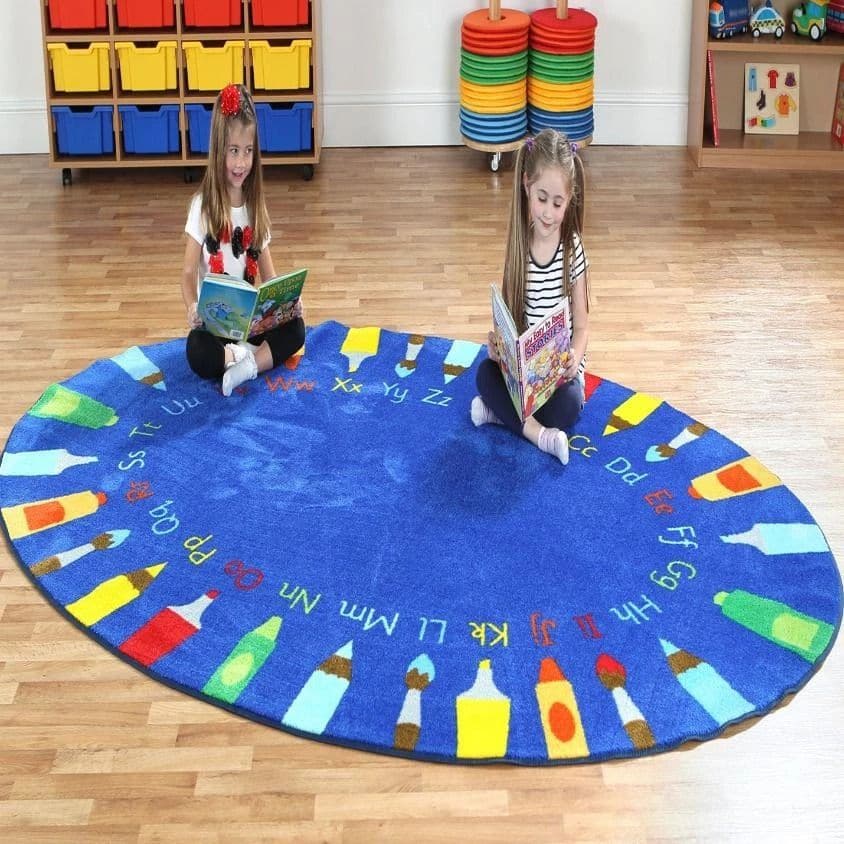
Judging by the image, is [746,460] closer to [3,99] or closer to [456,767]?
[456,767]

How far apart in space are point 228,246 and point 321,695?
1409 mm

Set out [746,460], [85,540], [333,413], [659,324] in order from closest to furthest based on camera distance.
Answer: [85,540]
[746,460]
[333,413]
[659,324]

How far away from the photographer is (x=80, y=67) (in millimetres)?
4691

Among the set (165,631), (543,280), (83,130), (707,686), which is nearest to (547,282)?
(543,280)

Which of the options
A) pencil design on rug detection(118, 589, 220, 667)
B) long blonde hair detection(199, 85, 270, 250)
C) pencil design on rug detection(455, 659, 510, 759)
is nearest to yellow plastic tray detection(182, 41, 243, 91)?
long blonde hair detection(199, 85, 270, 250)

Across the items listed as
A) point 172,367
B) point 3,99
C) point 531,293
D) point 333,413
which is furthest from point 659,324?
point 3,99

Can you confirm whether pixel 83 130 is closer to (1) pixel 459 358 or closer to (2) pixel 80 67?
(2) pixel 80 67

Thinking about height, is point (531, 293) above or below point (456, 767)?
above

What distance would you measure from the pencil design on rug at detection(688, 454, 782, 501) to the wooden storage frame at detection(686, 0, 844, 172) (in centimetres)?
222

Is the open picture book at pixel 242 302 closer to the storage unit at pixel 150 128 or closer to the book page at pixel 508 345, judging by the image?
the book page at pixel 508 345

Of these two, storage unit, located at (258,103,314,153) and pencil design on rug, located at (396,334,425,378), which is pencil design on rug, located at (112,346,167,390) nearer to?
pencil design on rug, located at (396,334,425,378)

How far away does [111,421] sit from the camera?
328 cm

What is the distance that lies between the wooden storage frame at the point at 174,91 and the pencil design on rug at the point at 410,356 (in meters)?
1.40

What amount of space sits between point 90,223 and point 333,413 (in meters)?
1.62
